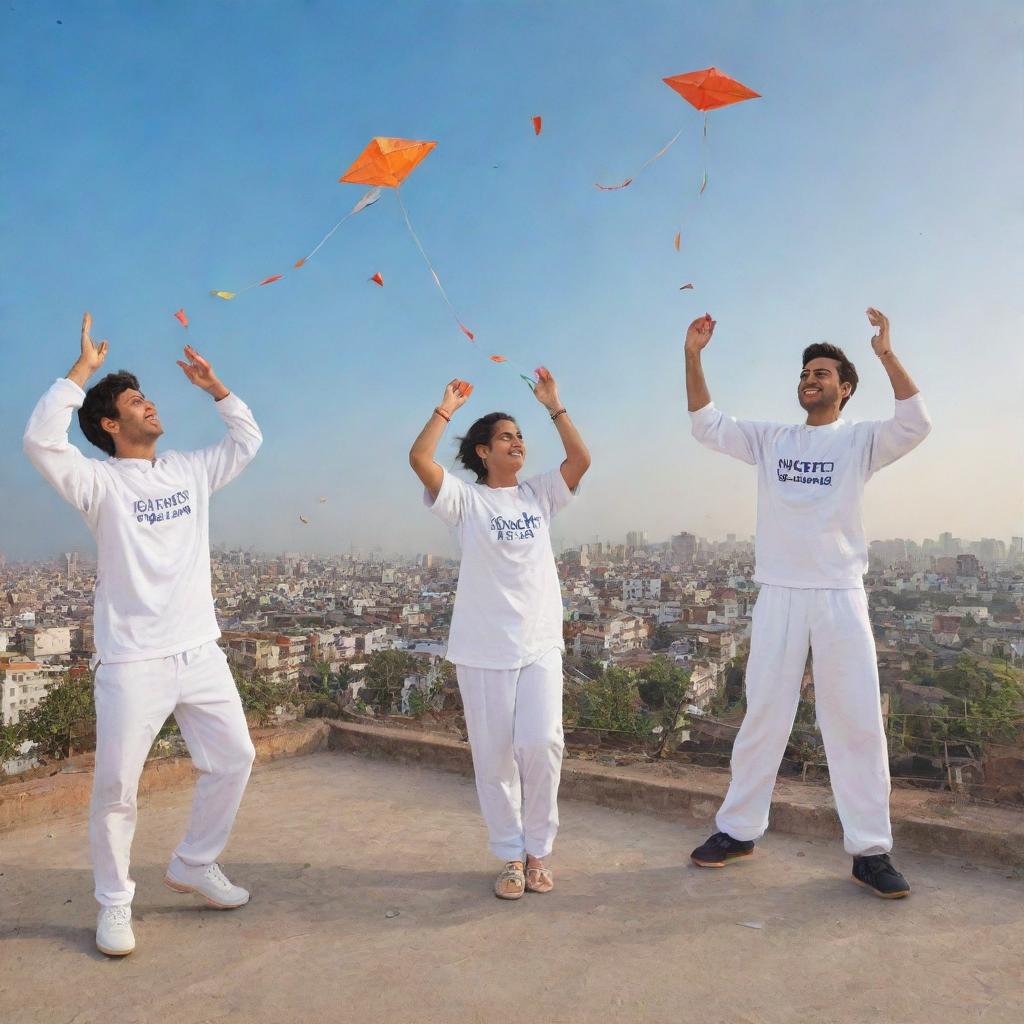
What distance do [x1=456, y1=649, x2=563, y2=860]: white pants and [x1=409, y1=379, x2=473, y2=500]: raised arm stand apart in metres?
0.75

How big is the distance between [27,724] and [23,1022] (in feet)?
Answer: 11.2

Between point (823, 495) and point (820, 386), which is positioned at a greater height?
point (820, 386)

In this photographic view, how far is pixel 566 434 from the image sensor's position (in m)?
3.36

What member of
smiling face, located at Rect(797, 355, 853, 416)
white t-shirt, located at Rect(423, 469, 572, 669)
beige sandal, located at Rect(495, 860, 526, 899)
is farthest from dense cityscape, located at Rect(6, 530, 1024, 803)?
beige sandal, located at Rect(495, 860, 526, 899)

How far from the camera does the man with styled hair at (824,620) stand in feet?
9.93

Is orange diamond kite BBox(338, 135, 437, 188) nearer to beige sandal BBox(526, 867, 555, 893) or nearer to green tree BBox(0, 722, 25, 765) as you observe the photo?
beige sandal BBox(526, 867, 555, 893)

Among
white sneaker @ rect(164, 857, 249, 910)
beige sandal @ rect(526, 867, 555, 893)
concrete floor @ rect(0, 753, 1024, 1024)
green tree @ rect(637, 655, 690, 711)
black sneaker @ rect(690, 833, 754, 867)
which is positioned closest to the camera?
concrete floor @ rect(0, 753, 1024, 1024)

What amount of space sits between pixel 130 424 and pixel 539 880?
7.49ft

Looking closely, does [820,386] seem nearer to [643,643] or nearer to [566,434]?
[566,434]

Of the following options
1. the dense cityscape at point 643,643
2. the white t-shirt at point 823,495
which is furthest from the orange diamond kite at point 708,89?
the dense cityscape at point 643,643

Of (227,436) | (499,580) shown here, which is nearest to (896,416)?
(499,580)

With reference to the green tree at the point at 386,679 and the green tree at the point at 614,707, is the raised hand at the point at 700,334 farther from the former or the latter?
the green tree at the point at 386,679

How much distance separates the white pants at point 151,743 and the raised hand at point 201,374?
1000 millimetres

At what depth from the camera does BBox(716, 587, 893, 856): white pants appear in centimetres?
302
